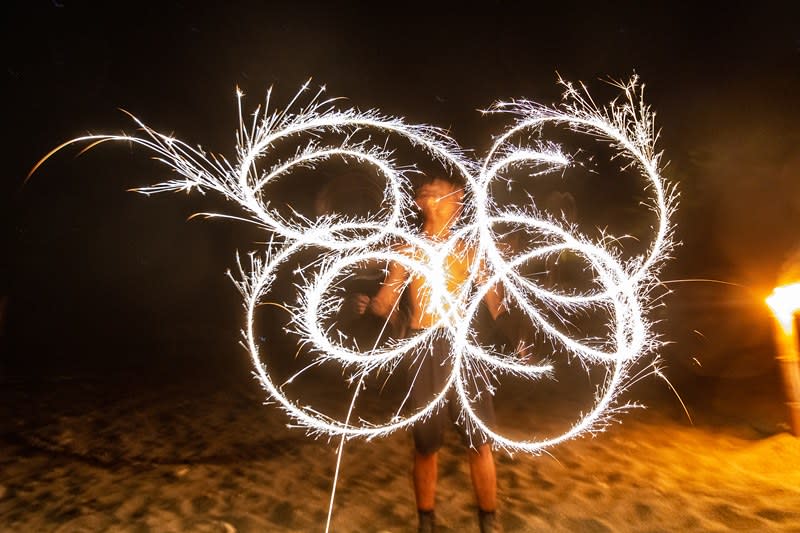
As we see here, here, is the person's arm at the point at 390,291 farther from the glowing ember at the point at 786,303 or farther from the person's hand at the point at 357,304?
the glowing ember at the point at 786,303

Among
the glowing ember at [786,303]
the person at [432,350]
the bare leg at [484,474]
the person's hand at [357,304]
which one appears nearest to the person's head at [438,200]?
the person at [432,350]

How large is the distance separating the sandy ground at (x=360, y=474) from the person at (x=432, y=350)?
1.58 feet

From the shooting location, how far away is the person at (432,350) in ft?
7.97

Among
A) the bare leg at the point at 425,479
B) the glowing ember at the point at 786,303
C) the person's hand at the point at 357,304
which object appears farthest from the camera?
the glowing ember at the point at 786,303

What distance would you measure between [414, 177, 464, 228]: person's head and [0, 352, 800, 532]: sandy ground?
1.67 m

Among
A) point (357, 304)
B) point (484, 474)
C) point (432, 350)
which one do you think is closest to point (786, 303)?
point (484, 474)

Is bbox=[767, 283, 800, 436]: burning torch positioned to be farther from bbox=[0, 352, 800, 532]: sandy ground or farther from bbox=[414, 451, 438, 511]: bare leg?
bbox=[414, 451, 438, 511]: bare leg

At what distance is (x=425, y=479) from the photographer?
252cm

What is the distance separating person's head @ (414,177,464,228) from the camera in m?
2.58

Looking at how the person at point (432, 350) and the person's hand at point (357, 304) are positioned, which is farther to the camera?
the person's hand at point (357, 304)

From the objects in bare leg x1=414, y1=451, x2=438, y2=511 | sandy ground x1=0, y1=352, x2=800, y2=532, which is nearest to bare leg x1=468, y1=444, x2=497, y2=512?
bare leg x1=414, y1=451, x2=438, y2=511

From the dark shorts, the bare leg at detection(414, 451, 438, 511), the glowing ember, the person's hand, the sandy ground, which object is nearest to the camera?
the dark shorts

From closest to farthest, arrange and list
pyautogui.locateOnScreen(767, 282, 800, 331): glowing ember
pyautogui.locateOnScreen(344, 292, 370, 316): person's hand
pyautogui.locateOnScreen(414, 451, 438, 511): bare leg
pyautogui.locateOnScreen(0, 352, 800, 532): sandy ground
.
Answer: pyautogui.locateOnScreen(414, 451, 438, 511): bare leg, pyautogui.locateOnScreen(344, 292, 370, 316): person's hand, pyautogui.locateOnScreen(0, 352, 800, 532): sandy ground, pyautogui.locateOnScreen(767, 282, 800, 331): glowing ember

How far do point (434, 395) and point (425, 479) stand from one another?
0.44 meters
